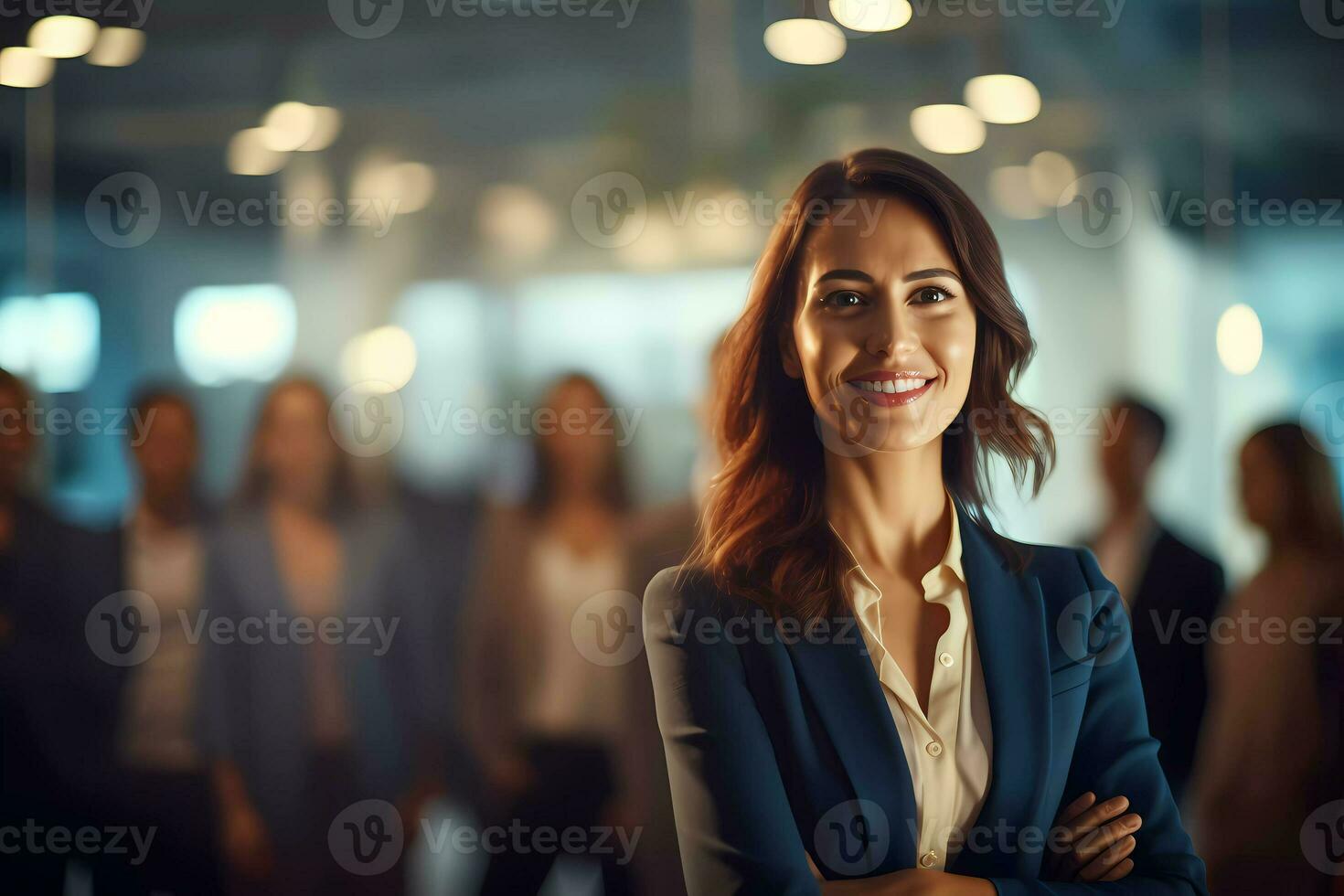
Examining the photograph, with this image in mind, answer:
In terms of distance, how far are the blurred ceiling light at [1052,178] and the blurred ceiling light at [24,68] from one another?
194cm

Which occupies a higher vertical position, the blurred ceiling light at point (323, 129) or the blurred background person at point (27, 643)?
the blurred ceiling light at point (323, 129)

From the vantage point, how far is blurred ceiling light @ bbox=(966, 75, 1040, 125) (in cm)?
200

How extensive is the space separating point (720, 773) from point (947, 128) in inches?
47.7

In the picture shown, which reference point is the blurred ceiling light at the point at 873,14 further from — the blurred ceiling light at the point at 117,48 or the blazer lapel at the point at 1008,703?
the blurred ceiling light at the point at 117,48

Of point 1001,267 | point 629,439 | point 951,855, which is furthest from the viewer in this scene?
point 629,439

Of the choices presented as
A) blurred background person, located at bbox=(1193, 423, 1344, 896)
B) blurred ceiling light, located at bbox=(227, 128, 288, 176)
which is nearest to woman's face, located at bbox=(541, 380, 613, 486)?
blurred ceiling light, located at bbox=(227, 128, 288, 176)

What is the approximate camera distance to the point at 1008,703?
1.75 meters

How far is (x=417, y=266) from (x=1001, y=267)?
1076mm

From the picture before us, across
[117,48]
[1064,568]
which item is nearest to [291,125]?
[117,48]

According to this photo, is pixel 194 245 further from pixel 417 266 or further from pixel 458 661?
pixel 458 661

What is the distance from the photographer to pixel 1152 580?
6.52 ft

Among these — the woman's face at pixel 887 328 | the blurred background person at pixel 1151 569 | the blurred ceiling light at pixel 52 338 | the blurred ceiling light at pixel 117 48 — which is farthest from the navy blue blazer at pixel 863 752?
the blurred ceiling light at pixel 117 48

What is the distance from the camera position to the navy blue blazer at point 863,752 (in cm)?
169

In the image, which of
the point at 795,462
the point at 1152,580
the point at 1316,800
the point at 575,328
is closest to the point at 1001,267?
the point at 795,462
